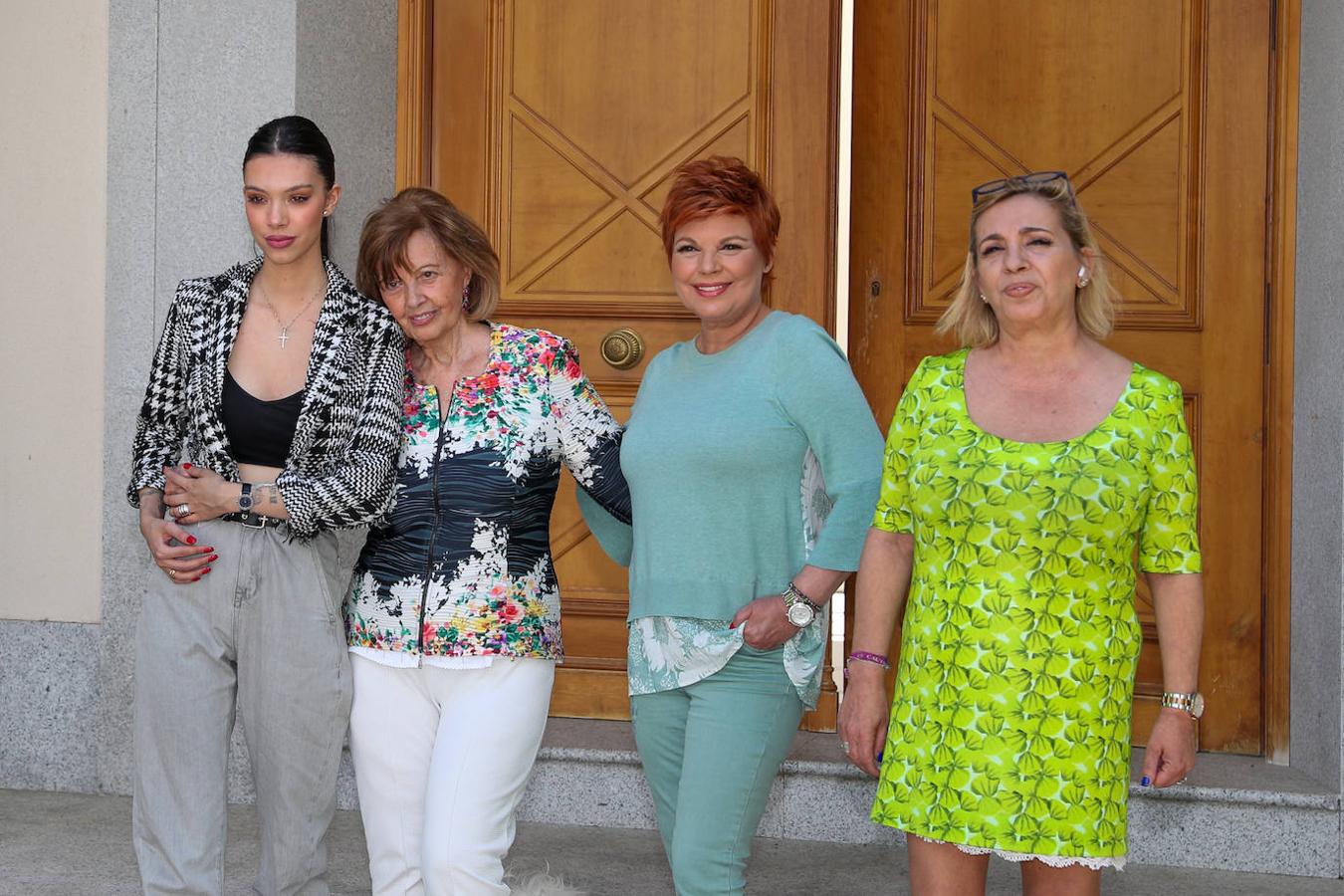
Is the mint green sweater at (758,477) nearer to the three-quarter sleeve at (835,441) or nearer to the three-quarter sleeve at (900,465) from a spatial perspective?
the three-quarter sleeve at (835,441)

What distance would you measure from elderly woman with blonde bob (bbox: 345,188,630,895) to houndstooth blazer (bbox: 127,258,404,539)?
8 cm

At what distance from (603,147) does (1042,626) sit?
125 inches

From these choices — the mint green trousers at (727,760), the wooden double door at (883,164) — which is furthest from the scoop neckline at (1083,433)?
the wooden double door at (883,164)

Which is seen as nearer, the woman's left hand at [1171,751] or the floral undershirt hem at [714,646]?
the woman's left hand at [1171,751]

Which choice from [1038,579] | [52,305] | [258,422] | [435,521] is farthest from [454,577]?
[52,305]

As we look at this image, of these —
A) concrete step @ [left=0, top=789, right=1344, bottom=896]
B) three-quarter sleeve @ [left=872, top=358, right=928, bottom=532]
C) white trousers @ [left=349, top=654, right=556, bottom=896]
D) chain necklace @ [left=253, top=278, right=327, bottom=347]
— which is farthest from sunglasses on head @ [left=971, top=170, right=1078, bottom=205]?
concrete step @ [left=0, top=789, right=1344, bottom=896]

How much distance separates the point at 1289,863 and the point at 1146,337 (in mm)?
1714

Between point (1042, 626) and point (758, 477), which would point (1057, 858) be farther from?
point (758, 477)

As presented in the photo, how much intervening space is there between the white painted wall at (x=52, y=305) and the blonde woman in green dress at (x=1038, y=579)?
342 cm

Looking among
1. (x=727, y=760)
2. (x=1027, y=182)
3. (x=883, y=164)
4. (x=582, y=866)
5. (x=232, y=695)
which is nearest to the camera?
(x=1027, y=182)

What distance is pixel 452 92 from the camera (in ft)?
17.4

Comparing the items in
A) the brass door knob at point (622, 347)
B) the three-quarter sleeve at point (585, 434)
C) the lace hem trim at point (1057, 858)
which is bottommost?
the lace hem trim at point (1057, 858)

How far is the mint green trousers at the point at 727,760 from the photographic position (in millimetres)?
2775

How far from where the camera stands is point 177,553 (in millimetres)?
2934
